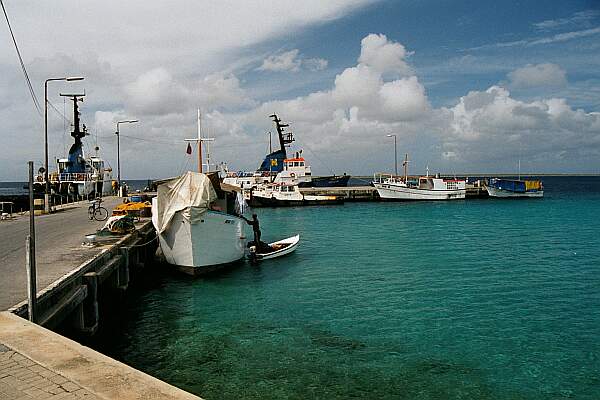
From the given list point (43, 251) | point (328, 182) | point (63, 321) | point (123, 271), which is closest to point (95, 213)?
point (123, 271)

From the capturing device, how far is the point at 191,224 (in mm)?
20484

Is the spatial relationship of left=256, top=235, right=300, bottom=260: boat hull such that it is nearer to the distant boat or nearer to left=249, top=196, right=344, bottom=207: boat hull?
the distant boat

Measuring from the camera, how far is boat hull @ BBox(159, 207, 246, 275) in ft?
67.6

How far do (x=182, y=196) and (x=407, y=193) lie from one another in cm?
6039

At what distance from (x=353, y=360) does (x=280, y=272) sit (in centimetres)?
1128

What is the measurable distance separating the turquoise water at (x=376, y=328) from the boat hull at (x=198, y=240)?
0.72 metres

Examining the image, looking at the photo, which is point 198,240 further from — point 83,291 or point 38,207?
point 38,207

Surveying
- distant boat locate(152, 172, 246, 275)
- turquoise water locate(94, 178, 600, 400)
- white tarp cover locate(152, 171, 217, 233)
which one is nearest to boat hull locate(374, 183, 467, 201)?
turquoise water locate(94, 178, 600, 400)

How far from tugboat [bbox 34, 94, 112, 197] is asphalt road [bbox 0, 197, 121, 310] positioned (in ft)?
88.3

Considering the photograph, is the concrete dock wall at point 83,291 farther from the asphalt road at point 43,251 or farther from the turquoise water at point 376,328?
the turquoise water at point 376,328

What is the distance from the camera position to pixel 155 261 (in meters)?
25.3

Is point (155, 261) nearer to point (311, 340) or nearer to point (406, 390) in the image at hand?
point (311, 340)

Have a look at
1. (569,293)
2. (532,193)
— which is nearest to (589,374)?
(569,293)

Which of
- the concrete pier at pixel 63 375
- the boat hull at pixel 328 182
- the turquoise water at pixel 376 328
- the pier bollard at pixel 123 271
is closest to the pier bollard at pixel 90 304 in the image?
the turquoise water at pixel 376 328
